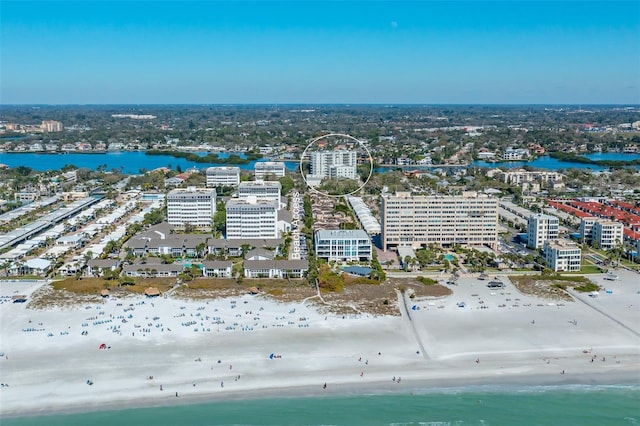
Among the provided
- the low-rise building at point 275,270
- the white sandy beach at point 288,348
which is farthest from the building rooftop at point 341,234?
the white sandy beach at point 288,348

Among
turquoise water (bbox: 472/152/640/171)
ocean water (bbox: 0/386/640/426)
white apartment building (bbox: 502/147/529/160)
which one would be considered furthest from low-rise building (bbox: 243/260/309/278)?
white apartment building (bbox: 502/147/529/160)

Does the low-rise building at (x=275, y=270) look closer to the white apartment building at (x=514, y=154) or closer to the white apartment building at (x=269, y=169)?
the white apartment building at (x=269, y=169)

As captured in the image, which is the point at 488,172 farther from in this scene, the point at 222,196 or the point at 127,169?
the point at 127,169

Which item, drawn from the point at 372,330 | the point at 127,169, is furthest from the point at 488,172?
the point at 372,330

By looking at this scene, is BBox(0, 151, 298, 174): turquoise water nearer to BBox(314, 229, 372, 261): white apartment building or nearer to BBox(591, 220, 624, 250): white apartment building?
BBox(314, 229, 372, 261): white apartment building

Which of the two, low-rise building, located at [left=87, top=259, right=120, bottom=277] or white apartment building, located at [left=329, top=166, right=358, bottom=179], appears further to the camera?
white apartment building, located at [left=329, top=166, right=358, bottom=179]

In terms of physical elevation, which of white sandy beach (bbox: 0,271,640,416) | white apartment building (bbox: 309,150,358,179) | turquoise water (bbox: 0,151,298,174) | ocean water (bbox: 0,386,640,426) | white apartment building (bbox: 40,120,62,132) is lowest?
ocean water (bbox: 0,386,640,426)

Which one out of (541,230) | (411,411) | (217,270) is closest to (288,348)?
(411,411)

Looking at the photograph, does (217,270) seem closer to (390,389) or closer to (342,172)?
(390,389)
